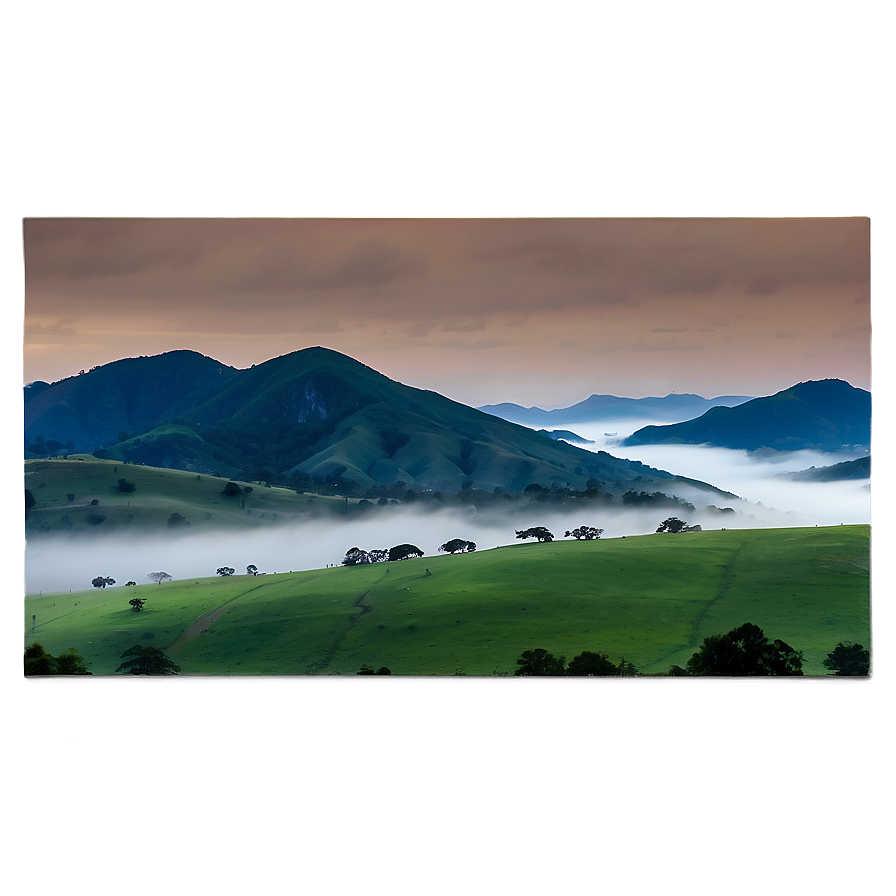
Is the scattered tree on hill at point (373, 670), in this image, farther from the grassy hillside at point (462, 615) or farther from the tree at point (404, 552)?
the tree at point (404, 552)

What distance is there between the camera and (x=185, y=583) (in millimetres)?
3996

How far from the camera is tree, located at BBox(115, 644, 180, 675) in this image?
13.0ft

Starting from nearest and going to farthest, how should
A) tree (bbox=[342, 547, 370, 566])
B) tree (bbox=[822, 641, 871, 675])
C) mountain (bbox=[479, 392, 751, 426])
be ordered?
tree (bbox=[822, 641, 871, 675]) → tree (bbox=[342, 547, 370, 566]) → mountain (bbox=[479, 392, 751, 426])

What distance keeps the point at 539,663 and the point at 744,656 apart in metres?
0.96

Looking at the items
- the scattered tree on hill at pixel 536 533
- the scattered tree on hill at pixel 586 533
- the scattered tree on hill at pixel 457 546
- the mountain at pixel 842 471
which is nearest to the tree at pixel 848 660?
the mountain at pixel 842 471

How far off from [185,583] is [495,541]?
151 centimetres

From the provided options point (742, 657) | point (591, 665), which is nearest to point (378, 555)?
point (591, 665)

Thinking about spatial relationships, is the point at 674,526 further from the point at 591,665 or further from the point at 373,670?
the point at 373,670

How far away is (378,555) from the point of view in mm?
4082

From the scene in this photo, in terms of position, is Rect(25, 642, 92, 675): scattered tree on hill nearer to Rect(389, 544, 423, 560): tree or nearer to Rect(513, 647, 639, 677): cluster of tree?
Rect(389, 544, 423, 560): tree

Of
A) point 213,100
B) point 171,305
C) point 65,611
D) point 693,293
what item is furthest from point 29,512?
point 693,293

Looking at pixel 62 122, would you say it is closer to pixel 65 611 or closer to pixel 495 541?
pixel 65 611

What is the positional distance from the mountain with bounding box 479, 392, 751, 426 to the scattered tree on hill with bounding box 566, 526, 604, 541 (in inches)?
21.4

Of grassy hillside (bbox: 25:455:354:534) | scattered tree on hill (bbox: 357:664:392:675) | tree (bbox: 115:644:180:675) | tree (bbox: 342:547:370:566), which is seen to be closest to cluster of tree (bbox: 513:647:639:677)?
scattered tree on hill (bbox: 357:664:392:675)
